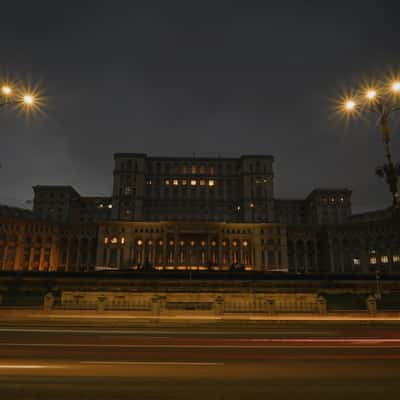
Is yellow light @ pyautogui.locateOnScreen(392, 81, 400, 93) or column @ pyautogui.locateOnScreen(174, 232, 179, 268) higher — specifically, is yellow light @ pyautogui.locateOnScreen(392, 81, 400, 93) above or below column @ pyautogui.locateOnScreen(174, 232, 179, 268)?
above

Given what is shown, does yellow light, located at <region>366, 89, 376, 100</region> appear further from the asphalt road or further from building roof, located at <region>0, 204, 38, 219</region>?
building roof, located at <region>0, 204, 38, 219</region>

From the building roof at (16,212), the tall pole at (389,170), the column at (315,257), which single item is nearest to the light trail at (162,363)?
the tall pole at (389,170)

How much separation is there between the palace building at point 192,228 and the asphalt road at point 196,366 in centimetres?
6526

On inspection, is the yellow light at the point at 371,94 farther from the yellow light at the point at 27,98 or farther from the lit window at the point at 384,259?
the lit window at the point at 384,259

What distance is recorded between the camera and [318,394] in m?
7.24

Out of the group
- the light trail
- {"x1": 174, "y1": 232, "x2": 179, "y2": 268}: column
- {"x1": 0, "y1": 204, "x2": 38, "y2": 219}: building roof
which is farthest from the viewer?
{"x1": 0, "y1": 204, "x2": 38, "y2": 219}: building roof

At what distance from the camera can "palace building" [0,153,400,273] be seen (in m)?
92.1

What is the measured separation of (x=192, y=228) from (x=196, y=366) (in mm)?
82447

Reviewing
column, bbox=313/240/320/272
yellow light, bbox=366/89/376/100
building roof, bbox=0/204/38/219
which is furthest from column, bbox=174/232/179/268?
yellow light, bbox=366/89/376/100

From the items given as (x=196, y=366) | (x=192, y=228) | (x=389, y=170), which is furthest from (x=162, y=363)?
(x=192, y=228)

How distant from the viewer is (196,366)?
929cm

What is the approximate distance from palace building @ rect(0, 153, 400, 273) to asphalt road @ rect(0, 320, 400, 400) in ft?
214

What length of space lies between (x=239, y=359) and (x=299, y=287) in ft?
154

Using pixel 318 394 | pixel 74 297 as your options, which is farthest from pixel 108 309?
pixel 318 394
